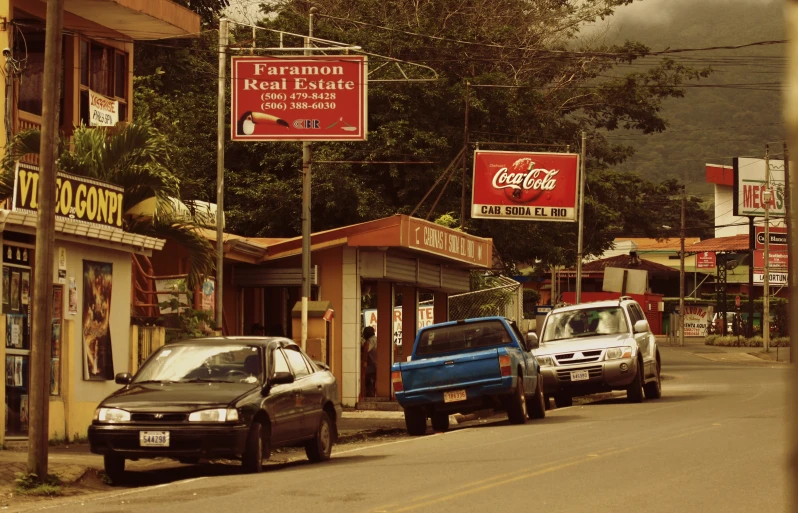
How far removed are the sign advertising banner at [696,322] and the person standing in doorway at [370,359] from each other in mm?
51005

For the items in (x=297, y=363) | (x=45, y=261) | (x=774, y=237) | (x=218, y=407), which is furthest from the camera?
(x=774, y=237)

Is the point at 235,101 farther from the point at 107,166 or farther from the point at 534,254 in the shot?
the point at 534,254

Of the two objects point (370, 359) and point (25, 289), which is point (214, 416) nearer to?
point (25, 289)

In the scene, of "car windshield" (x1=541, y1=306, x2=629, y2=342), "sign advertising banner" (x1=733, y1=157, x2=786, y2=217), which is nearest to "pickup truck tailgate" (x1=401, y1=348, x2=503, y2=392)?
"car windshield" (x1=541, y1=306, x2=629, y2=342)

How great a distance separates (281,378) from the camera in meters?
14.5

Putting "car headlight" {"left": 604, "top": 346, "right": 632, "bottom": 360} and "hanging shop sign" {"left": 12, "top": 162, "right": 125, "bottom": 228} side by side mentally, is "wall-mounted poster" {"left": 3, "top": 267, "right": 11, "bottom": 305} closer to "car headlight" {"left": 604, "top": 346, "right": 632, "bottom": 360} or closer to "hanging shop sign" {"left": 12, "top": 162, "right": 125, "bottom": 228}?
"hanging shop sign" {"left": 12, "top": 162, "right": 125, "bottom": 228}

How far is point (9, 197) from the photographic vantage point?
19016 millimetres

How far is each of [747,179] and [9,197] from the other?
52.8m

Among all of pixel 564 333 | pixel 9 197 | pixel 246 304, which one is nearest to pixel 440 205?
pixel 246 304

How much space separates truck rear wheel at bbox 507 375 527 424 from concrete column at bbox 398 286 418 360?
12.7 metres

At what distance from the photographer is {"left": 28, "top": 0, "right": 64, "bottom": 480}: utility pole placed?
43.1 feet

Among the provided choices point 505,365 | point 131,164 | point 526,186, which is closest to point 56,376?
point 131,164

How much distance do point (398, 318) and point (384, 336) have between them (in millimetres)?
4749

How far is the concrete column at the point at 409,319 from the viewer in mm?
34031
